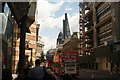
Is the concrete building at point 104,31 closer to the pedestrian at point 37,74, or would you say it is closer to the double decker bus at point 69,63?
the double decker bus at point 69,63

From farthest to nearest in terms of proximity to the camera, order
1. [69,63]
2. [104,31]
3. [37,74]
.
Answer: [104,31] → [69,63] → [37,74]

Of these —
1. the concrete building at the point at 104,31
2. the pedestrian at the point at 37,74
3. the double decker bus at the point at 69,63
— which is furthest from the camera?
the concrete building at the point at 104,31

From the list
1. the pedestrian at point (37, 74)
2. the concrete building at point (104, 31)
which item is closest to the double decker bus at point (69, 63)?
the pedestrian at point (37, 74)

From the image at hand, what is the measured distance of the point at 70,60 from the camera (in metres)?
24.3

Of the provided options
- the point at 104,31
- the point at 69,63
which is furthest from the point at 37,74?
the point at 104,31

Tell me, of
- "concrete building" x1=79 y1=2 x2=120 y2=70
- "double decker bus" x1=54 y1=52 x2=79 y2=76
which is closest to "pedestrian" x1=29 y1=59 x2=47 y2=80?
"double decker bus" x1=54 y1=52 x2=79 y2=76

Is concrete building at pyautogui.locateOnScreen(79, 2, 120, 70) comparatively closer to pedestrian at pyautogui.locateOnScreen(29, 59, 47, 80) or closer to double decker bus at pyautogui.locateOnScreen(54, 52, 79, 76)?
double decker bus at pyautogui.locateOnScreen(54, 52, 79, 76)

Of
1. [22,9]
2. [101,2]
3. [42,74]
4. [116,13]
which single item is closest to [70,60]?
[22,9]

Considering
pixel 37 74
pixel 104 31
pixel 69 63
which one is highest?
pixel 104 31

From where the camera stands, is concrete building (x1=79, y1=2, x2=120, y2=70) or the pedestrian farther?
concrete building (x1=79, y1=2, x2=120, y2=70)

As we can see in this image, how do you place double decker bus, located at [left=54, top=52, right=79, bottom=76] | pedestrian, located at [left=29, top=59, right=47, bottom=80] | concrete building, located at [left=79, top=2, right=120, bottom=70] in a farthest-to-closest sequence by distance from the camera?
concrete building, located at [left=79, top=2, right=120, bottom=70] → double decker bus, located at [left=54, top=52, right=79, bottom=76] → pedestrian, located at [left=29, top=59, right=47, bottom=80]

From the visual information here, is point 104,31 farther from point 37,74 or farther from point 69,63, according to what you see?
point 37,74

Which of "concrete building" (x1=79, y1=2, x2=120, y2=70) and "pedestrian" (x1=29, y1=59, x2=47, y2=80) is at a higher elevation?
"concrete building" (x1=79, y1=2, x2=120, y2=70)

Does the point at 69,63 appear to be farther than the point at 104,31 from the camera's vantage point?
No
